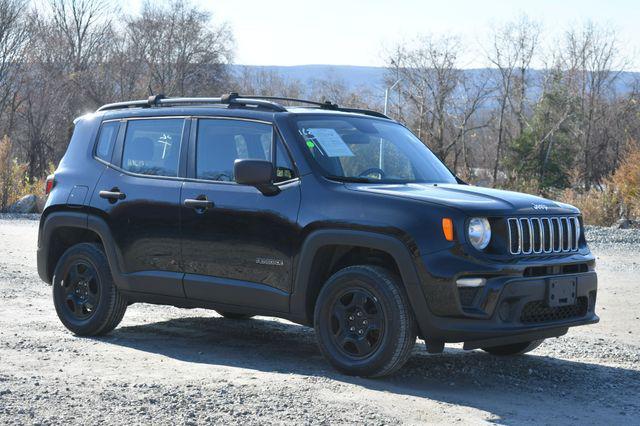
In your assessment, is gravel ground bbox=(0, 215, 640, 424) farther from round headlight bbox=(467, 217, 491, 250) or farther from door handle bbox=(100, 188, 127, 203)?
door handle bbox=(100, 188, 127, 203)

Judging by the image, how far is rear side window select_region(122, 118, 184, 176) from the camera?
818cm

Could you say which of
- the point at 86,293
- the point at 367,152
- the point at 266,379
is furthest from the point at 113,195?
the point at 266,379

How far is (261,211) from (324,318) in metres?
0.94

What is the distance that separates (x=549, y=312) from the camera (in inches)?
273

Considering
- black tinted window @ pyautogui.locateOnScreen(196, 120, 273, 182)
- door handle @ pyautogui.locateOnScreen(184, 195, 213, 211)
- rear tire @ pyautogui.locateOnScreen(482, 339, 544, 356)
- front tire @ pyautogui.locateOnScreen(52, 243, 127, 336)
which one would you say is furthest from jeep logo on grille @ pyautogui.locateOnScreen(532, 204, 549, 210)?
front tire @ pyautogui.locateOnScreen(52, 243, 127, 336)

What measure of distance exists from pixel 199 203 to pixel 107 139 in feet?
5.02

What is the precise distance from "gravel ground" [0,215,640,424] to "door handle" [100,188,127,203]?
119 cm

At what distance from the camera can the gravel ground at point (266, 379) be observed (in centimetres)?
589

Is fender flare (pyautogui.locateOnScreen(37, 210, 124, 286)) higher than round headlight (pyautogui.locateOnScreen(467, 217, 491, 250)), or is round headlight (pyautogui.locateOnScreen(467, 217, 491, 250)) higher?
round headlight (pyautogui.locateOnScreen(467, 217, 491, 250))

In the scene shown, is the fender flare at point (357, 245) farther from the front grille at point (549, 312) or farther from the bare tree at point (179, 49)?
the bare tree at point (179, 49)

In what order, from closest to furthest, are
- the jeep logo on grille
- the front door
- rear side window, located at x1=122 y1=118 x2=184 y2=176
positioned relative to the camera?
the jeep logo on grille → the front door → rear side window, located at x1=122 y1=118 x2=184 y2=176

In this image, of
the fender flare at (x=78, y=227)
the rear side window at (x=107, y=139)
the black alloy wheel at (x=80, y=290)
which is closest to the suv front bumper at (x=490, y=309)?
the fender flare at (x=78, y=227)

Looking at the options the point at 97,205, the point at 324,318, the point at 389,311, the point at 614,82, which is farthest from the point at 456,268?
the point at 614,82

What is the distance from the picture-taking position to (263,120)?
7.66 meters
